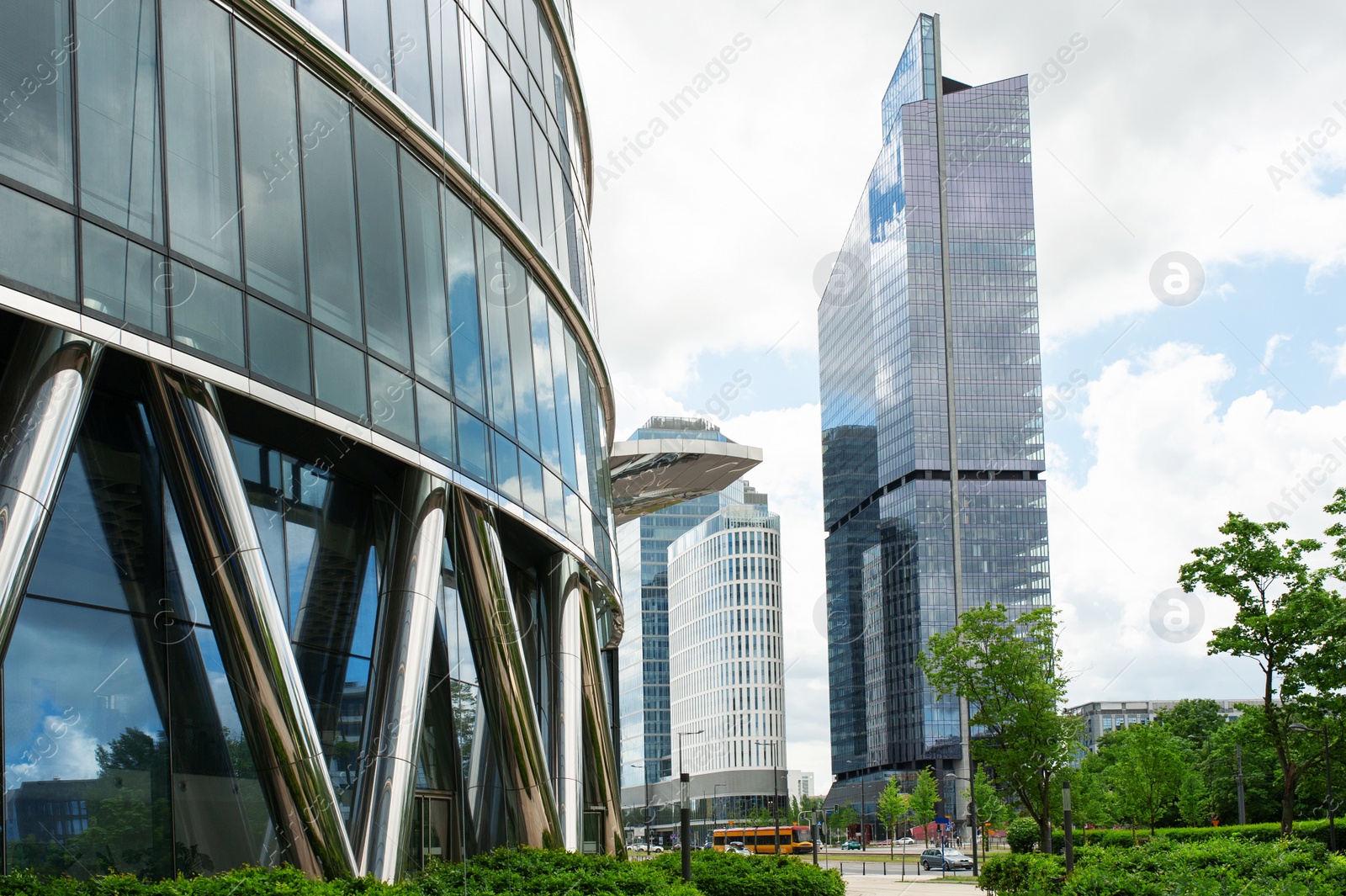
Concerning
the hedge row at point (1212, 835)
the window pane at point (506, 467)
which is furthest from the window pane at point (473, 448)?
the hedge row at point (1212, 835)

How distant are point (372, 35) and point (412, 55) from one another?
124 centimetres

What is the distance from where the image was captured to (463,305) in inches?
771

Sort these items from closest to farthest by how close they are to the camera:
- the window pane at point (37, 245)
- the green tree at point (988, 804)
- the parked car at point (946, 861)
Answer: the window pane at point (37, 245), the parked car at point (946, 861), the green tree at point (988, 804)

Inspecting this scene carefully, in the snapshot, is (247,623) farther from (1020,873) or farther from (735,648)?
(735,648)

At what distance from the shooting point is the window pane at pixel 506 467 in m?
20.0

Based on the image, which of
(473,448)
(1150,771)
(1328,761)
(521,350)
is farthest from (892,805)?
(473,448)

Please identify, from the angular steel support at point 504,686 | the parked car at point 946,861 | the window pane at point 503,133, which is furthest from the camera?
the parked car at point 946,861

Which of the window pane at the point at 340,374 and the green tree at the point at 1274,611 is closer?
the window pane at the point at 340,374

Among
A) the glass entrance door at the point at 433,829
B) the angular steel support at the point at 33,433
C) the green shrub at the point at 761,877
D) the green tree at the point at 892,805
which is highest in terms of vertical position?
the angular steel support at the point at 33,433

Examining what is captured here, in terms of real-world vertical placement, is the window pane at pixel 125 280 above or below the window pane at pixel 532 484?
above

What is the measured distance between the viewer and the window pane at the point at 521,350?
21469mm

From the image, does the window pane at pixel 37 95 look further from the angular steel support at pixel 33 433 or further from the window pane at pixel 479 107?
the window pane at pixel 479 107

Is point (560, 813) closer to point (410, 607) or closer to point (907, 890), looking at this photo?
point (410, 607)

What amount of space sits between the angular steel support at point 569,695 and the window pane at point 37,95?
13307 millimetres
